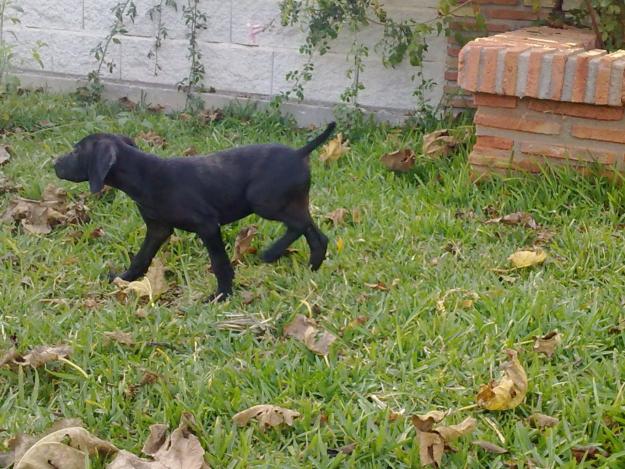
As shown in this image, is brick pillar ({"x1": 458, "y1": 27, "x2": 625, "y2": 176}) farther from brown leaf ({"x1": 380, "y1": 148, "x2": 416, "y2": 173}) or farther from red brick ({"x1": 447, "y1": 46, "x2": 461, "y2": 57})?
red brick ({"x1": 447, "y1": 46, "x2": 461, "y2": 57})

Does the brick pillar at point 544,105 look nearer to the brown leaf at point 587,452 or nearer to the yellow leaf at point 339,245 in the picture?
the yellow leaf at point 339,245

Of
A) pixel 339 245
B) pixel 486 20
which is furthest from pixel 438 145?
pixel 339 245

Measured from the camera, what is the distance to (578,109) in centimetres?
524

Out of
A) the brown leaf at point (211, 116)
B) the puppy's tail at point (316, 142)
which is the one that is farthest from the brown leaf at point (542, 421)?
the brown leaf at point (211, 116)

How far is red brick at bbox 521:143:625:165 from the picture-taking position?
522cm

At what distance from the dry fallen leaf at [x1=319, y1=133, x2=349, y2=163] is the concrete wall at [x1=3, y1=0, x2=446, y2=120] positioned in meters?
0.99

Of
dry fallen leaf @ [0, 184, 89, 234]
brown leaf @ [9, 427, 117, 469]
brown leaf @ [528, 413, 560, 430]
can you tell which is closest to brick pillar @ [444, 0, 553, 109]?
dry fallen leaf @ [0, 184, 89, 234]

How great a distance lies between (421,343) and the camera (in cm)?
372

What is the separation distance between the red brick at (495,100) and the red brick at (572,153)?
0.24 meters

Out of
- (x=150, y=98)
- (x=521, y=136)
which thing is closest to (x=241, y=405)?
(x=521, y=136)

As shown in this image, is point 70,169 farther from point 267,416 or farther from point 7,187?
point 267,416

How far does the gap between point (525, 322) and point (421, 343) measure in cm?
42

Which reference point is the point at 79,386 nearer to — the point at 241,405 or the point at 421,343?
the point at 241,405

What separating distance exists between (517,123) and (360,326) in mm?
2025
